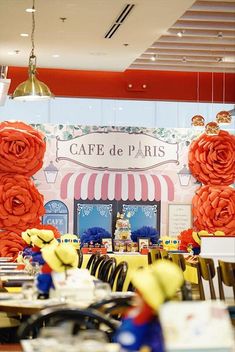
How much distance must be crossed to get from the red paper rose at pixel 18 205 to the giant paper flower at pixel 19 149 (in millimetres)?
254

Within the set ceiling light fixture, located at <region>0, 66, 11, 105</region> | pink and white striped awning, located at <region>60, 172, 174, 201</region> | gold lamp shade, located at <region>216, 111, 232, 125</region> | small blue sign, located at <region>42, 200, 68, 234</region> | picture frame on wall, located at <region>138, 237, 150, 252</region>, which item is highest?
ceiling light fixture, located at <region>0, 66, 11, 105</region>

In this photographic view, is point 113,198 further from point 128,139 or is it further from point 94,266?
point 94,266

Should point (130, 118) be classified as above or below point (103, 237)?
above

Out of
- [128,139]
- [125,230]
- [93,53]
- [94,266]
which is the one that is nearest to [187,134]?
[128,139]

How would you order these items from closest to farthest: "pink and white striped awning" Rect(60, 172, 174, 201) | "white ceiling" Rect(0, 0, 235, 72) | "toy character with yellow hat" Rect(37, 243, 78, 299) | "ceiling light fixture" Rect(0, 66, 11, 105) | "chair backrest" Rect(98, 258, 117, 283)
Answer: "toy character with yellow hat" Rect(37, 243, 78, 299) < "chair backrest" Rect(98, 258, 117, 283) < "white ceiling" Rect(0, 0, 235, 72) < "ceiling light fixture" Rect(0, 66, 11, 105) < "pink and white striped awning" Rect(60, 172, 174, 201)

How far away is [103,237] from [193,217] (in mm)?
2205

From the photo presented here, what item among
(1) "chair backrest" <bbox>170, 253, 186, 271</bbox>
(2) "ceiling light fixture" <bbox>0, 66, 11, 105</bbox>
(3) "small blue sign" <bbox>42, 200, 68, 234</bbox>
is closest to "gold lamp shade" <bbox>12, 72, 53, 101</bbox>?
(1) "chair backrest" <bbox>170, 253, 186, 271</bbox>

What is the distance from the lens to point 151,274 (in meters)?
2.76

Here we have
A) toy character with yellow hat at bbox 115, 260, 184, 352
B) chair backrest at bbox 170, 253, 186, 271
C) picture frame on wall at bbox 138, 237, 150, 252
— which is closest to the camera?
Result: toy character with yellow hat at bbox 115, 260, 184, 352

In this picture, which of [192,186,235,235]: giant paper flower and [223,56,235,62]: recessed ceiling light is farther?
[192,186,235,235]: giant paper flower

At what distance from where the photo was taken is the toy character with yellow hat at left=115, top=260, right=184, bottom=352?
275 cm

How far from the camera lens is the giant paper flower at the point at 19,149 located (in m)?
14.9

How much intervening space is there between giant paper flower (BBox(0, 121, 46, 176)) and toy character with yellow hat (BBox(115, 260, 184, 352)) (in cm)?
1220

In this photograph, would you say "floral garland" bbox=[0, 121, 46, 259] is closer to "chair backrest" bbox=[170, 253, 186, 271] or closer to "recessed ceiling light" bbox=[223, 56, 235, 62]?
"recessed ceiling light" bbox=[223, 56, 235, 62]
